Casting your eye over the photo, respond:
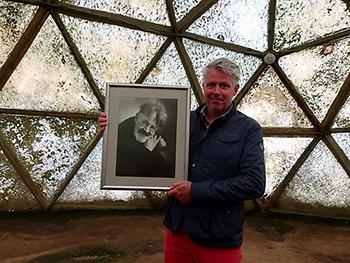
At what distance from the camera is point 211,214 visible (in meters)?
2.36

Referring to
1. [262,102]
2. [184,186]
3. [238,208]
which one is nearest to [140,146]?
[184,186]

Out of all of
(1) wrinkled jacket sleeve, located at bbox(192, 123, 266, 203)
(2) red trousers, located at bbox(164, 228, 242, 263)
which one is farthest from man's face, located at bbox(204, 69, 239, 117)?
(2) red trousers, located at bbox(164, 228, 242, 263)

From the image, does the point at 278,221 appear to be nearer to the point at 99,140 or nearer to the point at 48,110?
the point at 99,140

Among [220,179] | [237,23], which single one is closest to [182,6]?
[237,23]

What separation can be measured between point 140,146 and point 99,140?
4.50 meters

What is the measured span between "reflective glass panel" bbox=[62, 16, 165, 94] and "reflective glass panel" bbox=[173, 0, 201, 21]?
0.44 m

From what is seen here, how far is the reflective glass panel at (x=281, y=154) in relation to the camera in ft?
24.2

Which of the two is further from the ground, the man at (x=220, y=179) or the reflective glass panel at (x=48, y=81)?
the reflective glass panel at (x=48, y=81)

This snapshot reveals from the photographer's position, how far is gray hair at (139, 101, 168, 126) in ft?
8.71

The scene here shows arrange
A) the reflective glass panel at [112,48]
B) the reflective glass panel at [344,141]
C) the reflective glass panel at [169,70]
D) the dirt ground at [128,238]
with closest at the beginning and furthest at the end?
the dirt ground at [128,238]
the reflective glass panel at [112,48]
the reflective glass panel at [169,70]
the reflective glass panel at [344,141]

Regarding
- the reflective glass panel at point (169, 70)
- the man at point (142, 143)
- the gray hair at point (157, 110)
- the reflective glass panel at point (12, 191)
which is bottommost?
the reflective glass panel at point (12, 191)

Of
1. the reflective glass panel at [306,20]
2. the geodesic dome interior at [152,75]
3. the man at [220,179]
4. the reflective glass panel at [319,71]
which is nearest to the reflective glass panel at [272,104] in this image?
the geodesic dome interior at [152,75]

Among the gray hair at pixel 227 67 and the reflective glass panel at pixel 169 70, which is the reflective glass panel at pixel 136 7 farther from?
the gray hair at pixel 227 67

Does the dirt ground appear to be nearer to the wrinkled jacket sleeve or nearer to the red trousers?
the red trousers
